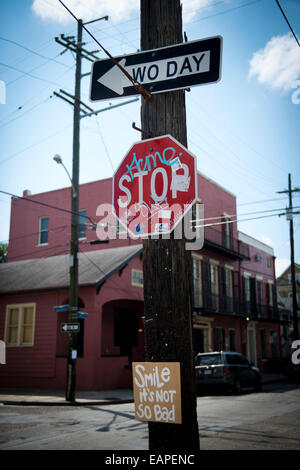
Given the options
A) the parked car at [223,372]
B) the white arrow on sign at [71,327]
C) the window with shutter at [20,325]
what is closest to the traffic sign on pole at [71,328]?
the white arrow on sign at [71,327]

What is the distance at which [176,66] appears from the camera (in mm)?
3518

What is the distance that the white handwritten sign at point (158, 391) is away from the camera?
2.80 metres

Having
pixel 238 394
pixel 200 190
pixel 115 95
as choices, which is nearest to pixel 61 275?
pixel 238 394

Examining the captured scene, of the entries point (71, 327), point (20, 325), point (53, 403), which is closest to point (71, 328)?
point (71, 327)

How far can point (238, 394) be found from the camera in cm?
1625

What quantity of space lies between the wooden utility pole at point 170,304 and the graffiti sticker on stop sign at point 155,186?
12 centimetres

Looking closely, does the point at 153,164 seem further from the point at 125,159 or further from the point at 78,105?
the point at 78,105

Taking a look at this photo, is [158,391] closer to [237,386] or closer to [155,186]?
[155,186]

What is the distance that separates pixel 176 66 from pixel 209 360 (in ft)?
48.5

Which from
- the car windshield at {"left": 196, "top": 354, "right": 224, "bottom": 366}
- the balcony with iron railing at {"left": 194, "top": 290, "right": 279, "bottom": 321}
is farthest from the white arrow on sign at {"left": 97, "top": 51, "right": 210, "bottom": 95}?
the balcony with iron railing at {"left": 194, "top": 290, "right": 279, "bottom": 321}

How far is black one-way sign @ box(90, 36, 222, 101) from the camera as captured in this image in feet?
11.4

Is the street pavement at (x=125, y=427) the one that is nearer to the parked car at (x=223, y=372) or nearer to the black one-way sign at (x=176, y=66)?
the parked car at (x=223, y=372)

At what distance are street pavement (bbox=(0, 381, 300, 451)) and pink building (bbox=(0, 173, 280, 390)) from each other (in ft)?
19.1

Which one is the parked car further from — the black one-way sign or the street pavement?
the black one-way sign
